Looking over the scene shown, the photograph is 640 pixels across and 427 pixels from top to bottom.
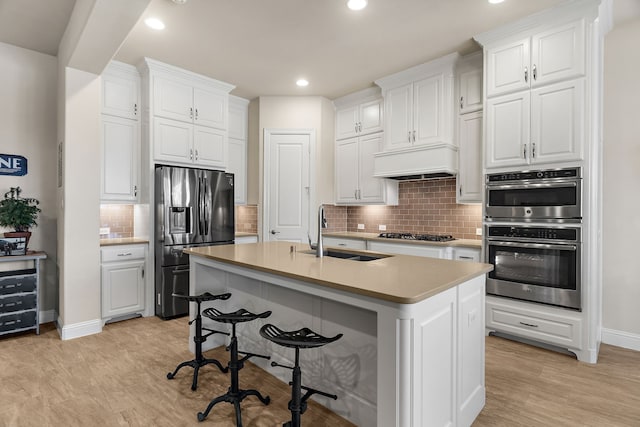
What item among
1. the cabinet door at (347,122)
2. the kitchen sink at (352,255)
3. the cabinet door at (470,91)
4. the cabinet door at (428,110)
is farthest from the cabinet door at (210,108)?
the cabinet door at (470,91)

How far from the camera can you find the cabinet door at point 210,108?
4.41 metres

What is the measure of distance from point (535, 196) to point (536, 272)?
676mm

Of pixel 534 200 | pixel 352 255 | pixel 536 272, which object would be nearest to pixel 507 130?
pixel 534 200

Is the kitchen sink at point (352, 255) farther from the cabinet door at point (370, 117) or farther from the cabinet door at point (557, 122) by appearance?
the cabinet door at point (370, 117)

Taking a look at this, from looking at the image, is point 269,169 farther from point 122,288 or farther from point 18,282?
point 18,282

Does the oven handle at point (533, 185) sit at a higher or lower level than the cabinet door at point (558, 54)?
lower

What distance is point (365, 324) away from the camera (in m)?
1.96

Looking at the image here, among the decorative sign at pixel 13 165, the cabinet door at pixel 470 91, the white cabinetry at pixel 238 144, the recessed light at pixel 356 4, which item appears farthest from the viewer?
the white cabinetry at pixel 238 144

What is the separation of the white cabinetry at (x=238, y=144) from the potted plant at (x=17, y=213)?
231cm

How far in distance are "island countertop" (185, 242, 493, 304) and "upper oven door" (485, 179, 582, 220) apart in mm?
1333

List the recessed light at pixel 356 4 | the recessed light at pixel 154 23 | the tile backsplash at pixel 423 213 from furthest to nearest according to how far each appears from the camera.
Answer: the tile backsplash at pixel 423 213 → the recessed light at pixel 154 23 → the recessed light at pixel 356 4

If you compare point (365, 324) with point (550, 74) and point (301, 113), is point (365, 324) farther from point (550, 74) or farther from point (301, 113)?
point (301, 113)

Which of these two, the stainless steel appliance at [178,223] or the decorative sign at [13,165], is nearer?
the decorative sign at [13,165]

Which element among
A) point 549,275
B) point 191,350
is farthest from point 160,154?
point 549,275
